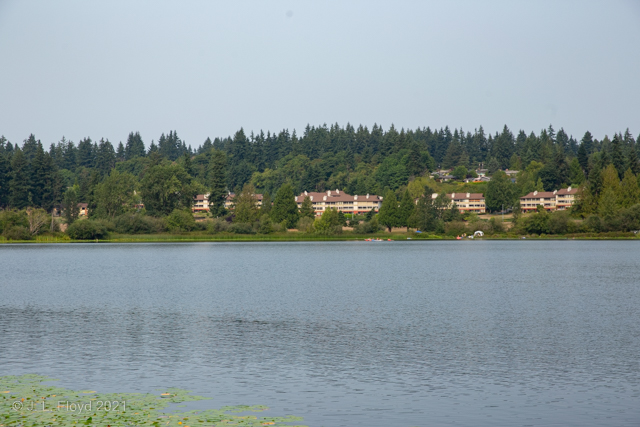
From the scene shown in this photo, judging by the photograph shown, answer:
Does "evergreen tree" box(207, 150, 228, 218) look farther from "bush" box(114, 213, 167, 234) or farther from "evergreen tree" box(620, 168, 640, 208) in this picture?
"evergreen tree" box(620, 168, 640, 208)

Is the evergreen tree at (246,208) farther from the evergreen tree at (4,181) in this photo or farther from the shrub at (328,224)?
the evergreen tree at (4,181)

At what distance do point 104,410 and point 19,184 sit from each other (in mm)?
199954

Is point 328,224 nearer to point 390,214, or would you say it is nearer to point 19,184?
point 390,214

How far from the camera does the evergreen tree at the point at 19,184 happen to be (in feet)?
634

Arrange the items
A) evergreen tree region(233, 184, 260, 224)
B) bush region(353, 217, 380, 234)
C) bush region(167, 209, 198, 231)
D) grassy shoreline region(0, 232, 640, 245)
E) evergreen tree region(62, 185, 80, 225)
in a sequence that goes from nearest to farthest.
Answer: grassy shoreline region(0, 232, 640, 245)
bush region(167, 209, 198, 231)
evergreen tree region(62, 185, 80, 225)
evergreen tree region(233, 184, 260, 224)
bush region(353, 217, 380, 234)

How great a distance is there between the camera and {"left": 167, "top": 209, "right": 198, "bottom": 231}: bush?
15988 cm

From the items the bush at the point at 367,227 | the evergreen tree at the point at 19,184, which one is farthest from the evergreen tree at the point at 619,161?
the evergreen tree at the point at 19,184

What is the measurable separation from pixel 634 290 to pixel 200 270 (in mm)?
47095

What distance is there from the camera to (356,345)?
91.9 ft

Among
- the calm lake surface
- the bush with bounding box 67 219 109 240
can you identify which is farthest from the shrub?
the calm lake surface

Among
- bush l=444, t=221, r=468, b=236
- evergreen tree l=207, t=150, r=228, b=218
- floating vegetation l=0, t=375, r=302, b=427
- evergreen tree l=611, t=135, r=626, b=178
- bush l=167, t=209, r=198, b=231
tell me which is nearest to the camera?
floating vegetation l=0, t=375, r=302, b=427

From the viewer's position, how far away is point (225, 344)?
92.8 feet

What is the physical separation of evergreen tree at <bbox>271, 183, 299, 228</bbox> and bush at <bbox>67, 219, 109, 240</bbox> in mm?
49540

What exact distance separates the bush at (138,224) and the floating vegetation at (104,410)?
141540 mm
